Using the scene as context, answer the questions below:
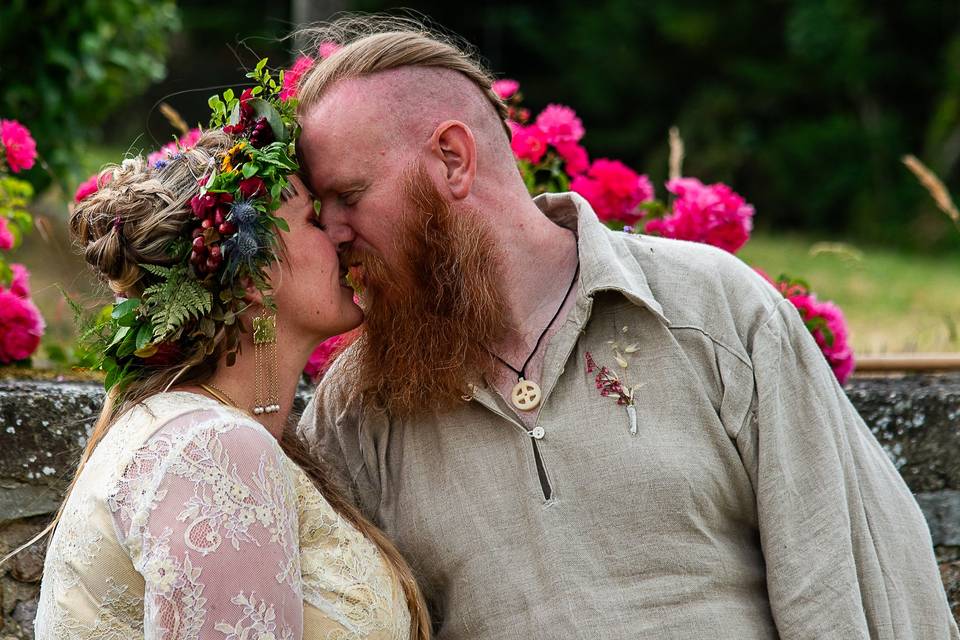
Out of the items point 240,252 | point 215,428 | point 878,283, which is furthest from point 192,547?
point 878,283

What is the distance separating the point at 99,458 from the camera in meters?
2.43

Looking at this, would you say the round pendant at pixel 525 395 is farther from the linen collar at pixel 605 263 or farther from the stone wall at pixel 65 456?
the stone wall at pixel 65 456

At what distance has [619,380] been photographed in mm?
2791

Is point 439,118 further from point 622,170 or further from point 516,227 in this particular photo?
point 622,170

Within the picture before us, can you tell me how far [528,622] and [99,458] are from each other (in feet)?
3.42

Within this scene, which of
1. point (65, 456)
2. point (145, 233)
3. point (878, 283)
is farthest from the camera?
point (878, 283)

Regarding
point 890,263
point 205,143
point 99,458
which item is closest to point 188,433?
A: point 99,458

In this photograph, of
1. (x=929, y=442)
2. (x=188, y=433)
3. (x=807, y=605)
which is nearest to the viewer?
(x=188, y=433)

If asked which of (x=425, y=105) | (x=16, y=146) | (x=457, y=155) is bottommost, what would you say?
(x=16, y=146)

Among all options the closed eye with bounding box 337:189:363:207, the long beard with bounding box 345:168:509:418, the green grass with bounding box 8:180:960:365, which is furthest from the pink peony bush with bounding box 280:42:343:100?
the green grass with bounding box 8:180:960:365

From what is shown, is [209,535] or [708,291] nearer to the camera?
[209,535]

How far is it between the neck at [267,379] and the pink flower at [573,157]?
1.51 m

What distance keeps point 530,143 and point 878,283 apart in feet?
23.8

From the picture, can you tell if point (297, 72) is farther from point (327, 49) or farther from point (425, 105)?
point (425, 105)
